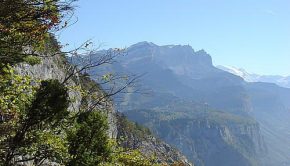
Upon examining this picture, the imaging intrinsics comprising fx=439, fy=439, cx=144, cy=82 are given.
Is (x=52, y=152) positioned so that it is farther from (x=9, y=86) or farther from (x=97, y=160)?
(x=97, y=160)

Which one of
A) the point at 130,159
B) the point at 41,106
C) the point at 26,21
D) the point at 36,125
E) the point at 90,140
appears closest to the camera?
the point at 26,21

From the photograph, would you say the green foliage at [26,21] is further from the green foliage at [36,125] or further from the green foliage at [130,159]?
the green foliage at [130,159]

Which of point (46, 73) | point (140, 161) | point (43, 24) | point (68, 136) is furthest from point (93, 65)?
point (46, 73)

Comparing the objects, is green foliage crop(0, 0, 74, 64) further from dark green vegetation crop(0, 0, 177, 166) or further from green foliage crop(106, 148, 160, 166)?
green foliage crop(106, 148, 160, 166)

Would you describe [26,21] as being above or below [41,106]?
above

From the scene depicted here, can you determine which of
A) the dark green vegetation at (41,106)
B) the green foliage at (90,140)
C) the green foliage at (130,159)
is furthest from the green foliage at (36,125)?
the green foliage at (130,159)

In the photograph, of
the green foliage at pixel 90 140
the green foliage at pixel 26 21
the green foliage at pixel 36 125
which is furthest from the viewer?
the green foliage at pixel 90 140

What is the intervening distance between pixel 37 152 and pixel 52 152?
2.47 feet

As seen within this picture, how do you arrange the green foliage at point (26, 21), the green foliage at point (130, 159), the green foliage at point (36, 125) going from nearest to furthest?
the green foliage at point (26, 21) → the green foliage at point (36, 125) → the green foliage at point (130, 159)

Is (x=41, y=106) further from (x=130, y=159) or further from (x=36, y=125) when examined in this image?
(x=130, y=159)

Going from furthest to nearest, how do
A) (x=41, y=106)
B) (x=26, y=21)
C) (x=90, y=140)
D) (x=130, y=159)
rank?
1. (x=130, y=159)
2. (x=90, y=140)
3. (x=41, y=106)
4. (x=26, y=21)

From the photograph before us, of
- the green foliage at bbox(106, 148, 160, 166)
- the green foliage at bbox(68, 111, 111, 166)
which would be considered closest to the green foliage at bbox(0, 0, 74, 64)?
the green foliage at bbox(68, 111, 111, 166)

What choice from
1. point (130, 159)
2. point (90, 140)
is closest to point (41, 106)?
point (90, 140)

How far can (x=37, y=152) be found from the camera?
22.3 meters
